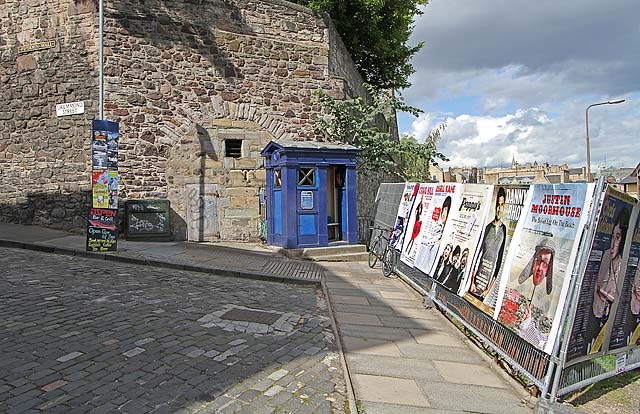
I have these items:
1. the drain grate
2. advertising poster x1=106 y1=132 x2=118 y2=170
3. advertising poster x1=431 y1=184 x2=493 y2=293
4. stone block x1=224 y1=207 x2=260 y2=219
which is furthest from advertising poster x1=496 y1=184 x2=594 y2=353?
stone block x1=224 y1=207 x2=260 y2=219

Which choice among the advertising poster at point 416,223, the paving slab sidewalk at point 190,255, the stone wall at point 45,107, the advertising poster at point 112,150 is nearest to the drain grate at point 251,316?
the paving slab sidewalk at point 190,255

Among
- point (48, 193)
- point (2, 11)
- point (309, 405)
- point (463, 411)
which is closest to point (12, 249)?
point (48, 193)

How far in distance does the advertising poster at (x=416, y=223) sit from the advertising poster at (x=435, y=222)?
0.13m

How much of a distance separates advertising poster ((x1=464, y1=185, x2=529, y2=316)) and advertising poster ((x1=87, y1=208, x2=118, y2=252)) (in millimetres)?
7535

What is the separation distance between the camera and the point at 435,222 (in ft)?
23.4

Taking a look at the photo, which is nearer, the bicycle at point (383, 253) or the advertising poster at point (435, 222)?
the advertising poster at point (435, 222)

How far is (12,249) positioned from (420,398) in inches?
376

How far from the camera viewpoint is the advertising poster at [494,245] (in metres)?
4.66

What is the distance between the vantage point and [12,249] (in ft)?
31.9

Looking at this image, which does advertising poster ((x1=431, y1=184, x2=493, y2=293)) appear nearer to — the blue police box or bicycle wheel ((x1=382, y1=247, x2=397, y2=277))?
bicycle wheel ((x1=382, y1=247, x2=397, y2=277))

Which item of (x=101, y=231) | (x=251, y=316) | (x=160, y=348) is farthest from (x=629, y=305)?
(x=101, y=231)

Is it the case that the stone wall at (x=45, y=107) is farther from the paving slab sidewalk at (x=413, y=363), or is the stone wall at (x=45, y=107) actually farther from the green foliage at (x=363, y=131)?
the paving slab sidewalk at (x=413, y=363)

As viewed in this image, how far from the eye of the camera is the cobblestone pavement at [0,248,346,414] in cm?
338

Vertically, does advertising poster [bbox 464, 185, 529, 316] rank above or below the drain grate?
above
